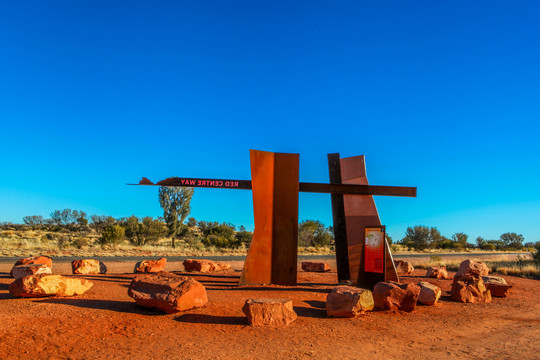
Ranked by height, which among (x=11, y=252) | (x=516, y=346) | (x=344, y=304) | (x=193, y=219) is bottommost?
(x=516, y=346)

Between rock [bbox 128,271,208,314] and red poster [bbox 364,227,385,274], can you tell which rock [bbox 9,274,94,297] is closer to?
rock [bbox 128,271,208,314]

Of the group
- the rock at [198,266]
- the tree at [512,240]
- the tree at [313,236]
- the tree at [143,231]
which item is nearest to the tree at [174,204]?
the tree at [143,231]

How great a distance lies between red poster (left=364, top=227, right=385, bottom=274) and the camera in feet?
34.8

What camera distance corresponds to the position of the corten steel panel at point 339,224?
1329 cm

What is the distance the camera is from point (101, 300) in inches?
335

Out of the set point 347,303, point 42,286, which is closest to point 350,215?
point 347,303

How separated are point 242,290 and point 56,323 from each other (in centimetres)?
502

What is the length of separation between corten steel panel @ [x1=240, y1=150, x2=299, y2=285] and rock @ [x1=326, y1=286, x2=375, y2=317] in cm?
377

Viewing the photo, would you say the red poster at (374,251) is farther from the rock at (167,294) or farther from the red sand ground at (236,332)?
the rock at (167,294)

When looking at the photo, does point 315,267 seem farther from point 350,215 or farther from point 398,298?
point 398,298

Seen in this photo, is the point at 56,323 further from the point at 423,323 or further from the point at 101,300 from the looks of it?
the point at 423,323

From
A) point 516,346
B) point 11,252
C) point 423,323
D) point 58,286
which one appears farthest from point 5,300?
point 11,252

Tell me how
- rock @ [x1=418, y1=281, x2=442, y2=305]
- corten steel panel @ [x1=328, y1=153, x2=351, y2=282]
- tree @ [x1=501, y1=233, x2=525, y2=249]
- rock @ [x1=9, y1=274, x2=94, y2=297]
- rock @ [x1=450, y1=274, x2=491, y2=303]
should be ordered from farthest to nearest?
1. tree @ [x1=501, y1=233, x2=525, y2=249]
2. corten steel panel @ [x1=328, y1=153, x2=351, y2=282]
3. rock @ [x1=450, y1=274, x2=491, y2=303]
4. rock @ [x1=418, y1=281, x2=442, y2=305]
5. rock @ [x1=9, y1=274, x2=94, y2=297]

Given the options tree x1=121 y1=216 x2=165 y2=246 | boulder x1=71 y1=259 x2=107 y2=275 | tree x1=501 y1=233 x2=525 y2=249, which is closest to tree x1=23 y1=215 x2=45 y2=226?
tree x1=121 y1=216 x2=165 y2=246
